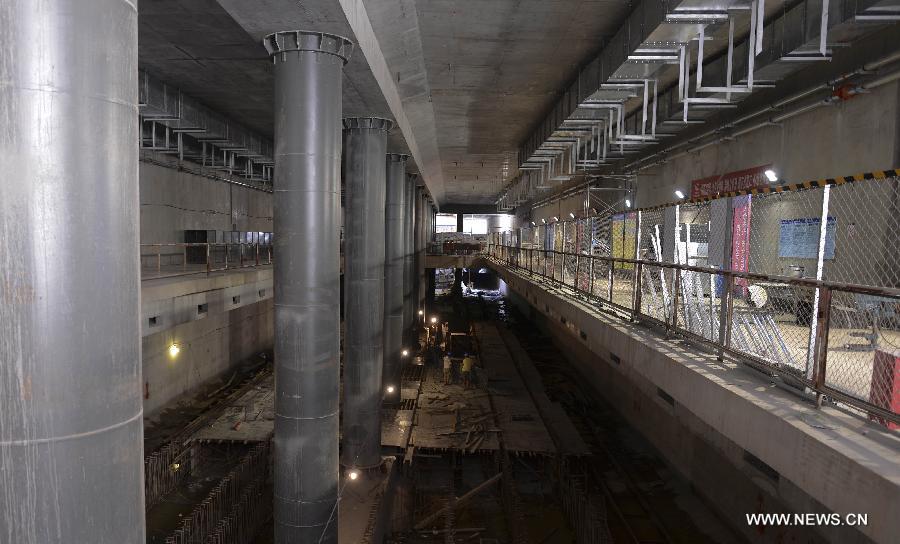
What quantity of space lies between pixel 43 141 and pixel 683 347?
6899mm

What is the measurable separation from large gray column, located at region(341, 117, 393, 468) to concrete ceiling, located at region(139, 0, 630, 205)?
1.06m

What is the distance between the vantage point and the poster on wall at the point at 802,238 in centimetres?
1025

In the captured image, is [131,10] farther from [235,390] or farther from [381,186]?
[235,390]

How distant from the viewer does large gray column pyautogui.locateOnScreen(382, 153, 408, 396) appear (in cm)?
1983

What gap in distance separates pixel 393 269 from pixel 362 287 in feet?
23.0

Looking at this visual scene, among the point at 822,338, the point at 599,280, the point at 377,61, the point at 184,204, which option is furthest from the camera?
the point at 184,204

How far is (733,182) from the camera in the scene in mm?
13727

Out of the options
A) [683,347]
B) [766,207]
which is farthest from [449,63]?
[683,347]

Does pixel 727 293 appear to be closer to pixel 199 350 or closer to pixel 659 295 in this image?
pixel 659 295

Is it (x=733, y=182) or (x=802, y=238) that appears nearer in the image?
(x=802, y=238)

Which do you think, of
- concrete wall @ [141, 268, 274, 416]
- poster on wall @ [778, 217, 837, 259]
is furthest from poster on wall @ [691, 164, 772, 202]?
concrete wall @ [141, 268, 274, 416]

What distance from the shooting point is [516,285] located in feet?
70.0

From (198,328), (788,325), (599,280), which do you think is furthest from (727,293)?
(198,328)

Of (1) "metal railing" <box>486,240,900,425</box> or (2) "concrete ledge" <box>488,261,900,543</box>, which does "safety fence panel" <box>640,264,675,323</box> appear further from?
(2) "concrete ledge" <box>488,261,900,543</box>
